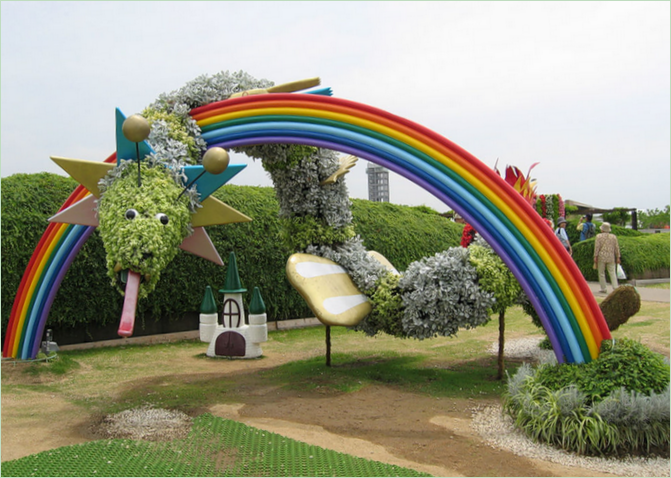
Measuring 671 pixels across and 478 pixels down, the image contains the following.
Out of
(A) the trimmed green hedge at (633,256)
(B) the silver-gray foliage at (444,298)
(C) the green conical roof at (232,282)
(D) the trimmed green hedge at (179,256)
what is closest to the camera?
(B) the silver-gray foliage at (444,298)

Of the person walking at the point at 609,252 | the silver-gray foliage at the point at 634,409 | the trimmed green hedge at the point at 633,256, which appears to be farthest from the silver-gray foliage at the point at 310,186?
the trimmed green hedge at the point at 633,256

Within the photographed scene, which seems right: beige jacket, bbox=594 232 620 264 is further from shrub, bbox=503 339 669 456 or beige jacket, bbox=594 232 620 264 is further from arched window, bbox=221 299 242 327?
arched window, bbox=221 299 242 327

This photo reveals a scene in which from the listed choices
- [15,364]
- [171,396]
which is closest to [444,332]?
[171,396]

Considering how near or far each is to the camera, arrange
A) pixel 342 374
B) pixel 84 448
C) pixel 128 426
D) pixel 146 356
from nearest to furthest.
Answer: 1. pixel 84 448
2. pixel 128 426
3. pixel 342 374
4. pixel 146 356

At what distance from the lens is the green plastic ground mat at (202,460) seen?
3699 mm

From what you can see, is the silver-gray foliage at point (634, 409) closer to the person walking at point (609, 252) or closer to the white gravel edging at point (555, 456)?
the white gravel edging at point (555, 456)

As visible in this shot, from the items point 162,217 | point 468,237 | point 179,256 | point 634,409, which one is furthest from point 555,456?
point 179,256

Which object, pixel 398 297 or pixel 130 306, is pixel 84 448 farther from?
pixel 398 297

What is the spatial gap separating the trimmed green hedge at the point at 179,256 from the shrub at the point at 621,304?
5615 mm

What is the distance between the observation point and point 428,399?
5.63 meters

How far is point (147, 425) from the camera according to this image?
15.9 ft

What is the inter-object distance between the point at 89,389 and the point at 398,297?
3.78 m

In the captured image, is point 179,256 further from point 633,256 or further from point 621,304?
point 633,256

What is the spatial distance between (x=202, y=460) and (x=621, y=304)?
5.06 m
